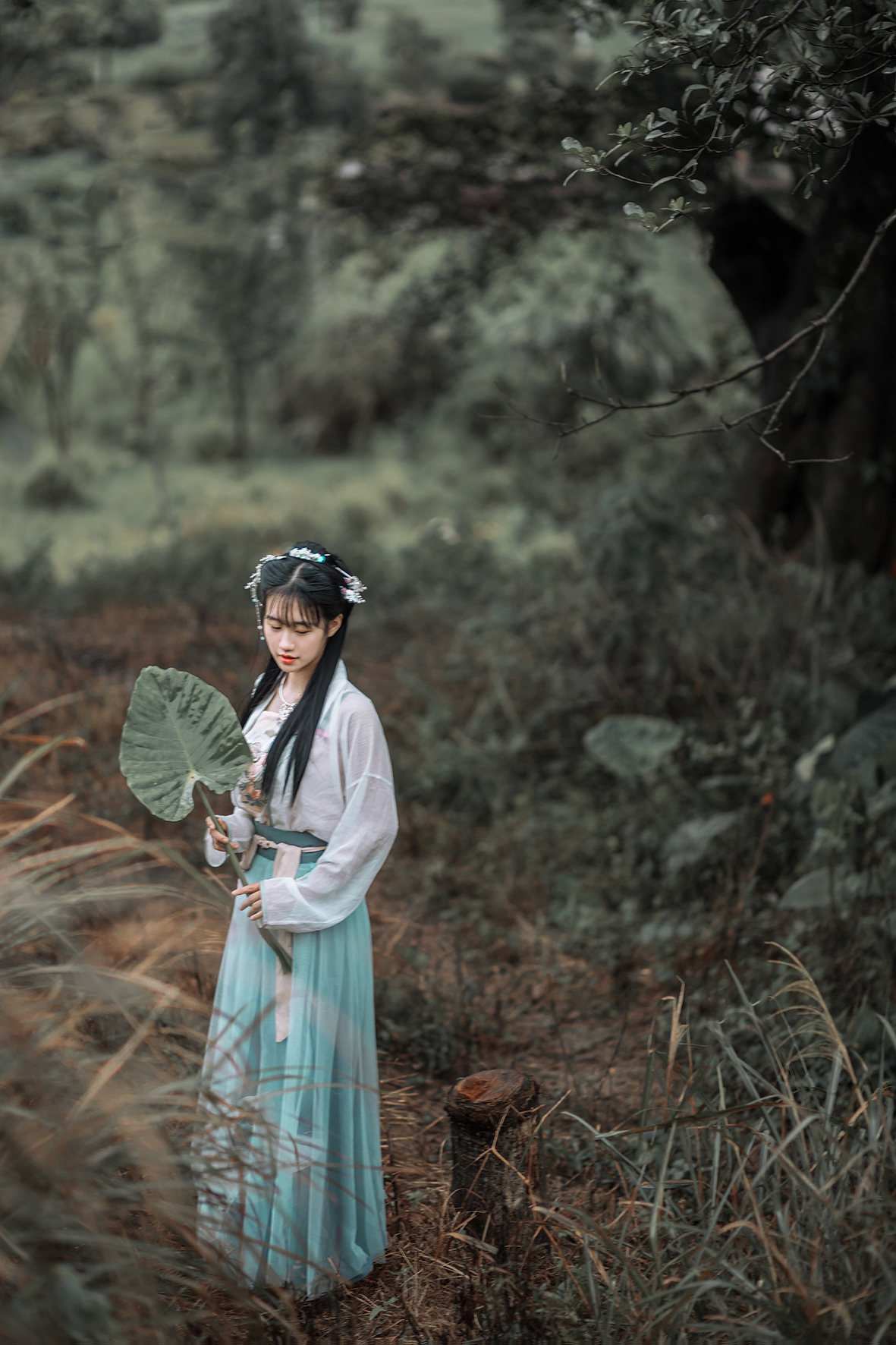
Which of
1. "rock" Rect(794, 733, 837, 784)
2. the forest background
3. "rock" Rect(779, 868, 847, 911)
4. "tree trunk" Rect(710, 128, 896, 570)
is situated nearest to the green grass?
the forest background

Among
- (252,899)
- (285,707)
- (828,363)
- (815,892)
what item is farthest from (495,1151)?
(828,363)

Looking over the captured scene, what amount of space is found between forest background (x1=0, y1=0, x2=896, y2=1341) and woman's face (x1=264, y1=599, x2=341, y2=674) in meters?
0.51

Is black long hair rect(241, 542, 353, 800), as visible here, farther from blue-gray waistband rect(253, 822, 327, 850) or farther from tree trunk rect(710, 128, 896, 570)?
tree trunk rect(710, 128, 896, 570)

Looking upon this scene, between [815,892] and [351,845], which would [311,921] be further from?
[815,892]

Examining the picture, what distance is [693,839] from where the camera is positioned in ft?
14.0

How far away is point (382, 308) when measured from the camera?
653 inches

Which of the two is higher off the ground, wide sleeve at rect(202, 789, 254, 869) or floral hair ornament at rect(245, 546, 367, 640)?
floral hair ornament at rect(245, 546, 367, 640)

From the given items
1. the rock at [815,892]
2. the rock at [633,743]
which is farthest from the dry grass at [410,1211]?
the rock at [633,743]

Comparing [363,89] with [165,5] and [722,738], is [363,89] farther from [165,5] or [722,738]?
[722,738]

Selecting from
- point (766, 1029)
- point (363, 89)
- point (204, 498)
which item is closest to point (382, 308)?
point (363, 89)

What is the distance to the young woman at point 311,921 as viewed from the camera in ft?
7.30

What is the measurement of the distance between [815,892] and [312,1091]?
6.27ft

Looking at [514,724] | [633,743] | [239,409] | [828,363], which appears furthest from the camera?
[239,409]

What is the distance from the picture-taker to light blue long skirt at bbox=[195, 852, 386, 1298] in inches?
86.5
